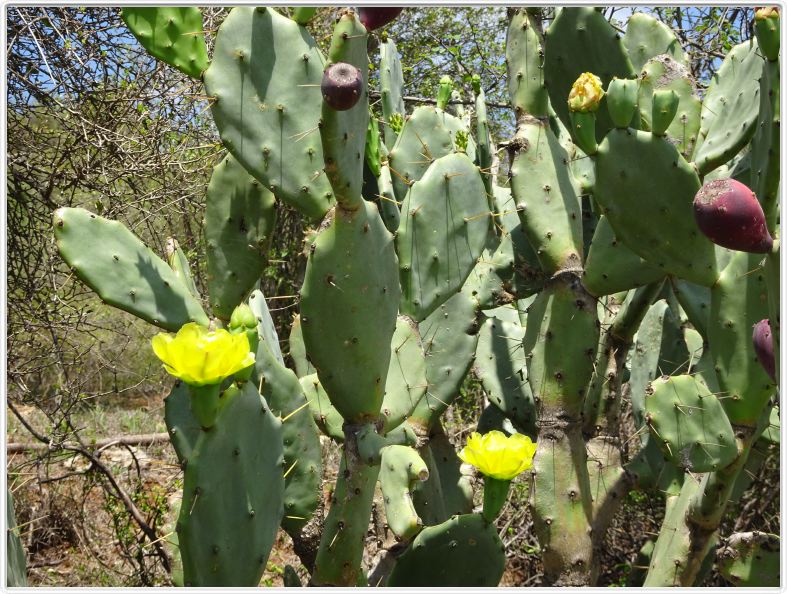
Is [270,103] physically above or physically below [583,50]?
below

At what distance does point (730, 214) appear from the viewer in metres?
1.16

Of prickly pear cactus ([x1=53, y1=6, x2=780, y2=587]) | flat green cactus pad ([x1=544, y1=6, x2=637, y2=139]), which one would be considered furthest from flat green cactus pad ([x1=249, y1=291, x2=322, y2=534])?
flat green cactus pad ([x1=544, y1=6, x2=637, y2=139])

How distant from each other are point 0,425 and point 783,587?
1.43m

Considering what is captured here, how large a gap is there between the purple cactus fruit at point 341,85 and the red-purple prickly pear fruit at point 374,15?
0.80 ft

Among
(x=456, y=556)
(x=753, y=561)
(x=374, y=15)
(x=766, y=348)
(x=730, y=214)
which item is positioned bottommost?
(x=753, y=561)

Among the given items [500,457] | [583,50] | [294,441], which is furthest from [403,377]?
[583,50]

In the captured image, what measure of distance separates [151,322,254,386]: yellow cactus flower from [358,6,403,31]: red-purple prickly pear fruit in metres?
0.73

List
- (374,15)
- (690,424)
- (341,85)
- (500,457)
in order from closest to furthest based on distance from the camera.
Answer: (341,85)
(500,457)
(374,15)
(690,424)

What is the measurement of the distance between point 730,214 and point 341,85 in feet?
2.03

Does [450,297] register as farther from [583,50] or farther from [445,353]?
[583,50]

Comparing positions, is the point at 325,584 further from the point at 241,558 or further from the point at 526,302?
the point at 526,302

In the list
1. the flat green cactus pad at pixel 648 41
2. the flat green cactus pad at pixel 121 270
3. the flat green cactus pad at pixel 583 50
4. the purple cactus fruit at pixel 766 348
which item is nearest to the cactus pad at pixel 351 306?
the flat green cactus pad at pixel 121 270

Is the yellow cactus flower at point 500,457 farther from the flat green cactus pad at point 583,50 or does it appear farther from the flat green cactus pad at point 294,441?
the flat green cactus pad at point 583,50

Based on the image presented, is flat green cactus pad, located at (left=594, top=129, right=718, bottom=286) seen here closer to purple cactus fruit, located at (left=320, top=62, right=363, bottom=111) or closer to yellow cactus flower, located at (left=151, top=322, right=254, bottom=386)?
purple cactus fruit, located at (left=320, top=62, right=363, bottom=111)
